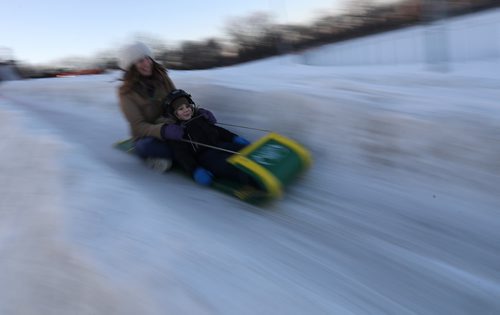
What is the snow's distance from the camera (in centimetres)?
161

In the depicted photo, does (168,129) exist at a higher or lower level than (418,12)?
lower

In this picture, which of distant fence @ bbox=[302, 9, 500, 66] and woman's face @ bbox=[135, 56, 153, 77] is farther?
distant fence @ bbox=[302, 9, 500, 66]

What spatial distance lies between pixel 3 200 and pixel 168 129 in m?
1.08

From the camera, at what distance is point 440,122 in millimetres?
2615

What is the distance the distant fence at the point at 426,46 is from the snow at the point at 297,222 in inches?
124

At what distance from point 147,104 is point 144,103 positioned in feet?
0.09

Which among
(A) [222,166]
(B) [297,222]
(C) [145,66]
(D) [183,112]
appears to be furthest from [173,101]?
(B) [297,222]

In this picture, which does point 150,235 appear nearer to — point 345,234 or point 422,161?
point 345,234

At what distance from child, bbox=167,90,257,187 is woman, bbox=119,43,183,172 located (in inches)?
3.9

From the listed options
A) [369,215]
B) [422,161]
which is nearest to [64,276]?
[369,215]

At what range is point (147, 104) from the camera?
127 inches

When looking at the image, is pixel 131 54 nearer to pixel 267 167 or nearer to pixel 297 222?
pixel 267 167

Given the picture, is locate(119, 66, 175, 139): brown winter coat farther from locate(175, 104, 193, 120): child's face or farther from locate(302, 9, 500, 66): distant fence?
locate(302, 9, 500, 66): distant fence

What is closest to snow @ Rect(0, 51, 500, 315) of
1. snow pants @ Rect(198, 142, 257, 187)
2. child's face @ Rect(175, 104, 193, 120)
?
snow pants @ Rect(198, 142, 257, 187)
